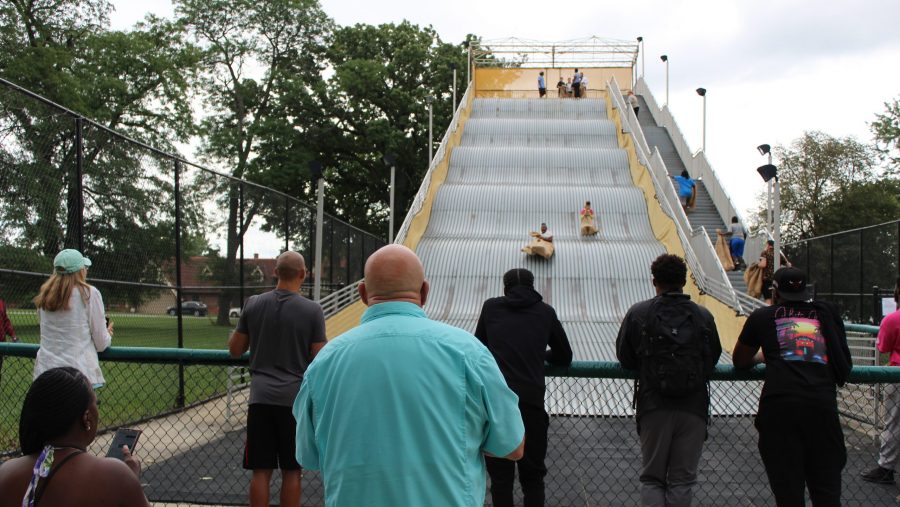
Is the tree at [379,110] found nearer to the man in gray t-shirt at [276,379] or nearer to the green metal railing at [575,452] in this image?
the green metal railing at [575,452]

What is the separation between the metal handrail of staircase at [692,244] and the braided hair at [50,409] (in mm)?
12760

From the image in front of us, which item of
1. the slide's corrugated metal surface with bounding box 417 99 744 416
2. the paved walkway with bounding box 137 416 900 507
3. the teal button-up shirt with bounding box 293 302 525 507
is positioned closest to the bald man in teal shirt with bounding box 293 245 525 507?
the teal button-up shirt with bounding box 293 302 525 507

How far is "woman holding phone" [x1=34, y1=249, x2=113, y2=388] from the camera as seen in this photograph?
5.58 meters

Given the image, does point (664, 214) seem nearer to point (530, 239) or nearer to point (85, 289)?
point (530, 239)

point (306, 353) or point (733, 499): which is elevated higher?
point (306, 353)

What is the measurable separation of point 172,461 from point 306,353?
3.33 metres

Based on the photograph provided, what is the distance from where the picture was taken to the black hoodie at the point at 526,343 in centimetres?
500

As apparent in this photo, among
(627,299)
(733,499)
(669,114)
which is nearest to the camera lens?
(733,499)

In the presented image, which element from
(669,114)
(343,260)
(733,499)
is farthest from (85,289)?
(669,114)

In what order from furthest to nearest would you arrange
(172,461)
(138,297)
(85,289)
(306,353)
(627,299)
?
(627,299), (138,297), (172,461), (85,289), (306,353)

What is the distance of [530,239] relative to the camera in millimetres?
21828

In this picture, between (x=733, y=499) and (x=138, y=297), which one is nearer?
(x=733, y=499)

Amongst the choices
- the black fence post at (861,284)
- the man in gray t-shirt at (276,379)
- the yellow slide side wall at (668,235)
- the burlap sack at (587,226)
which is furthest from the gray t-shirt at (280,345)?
the burlap sack at (587,226)

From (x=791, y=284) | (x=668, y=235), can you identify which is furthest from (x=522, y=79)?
(x=791, y=284)
